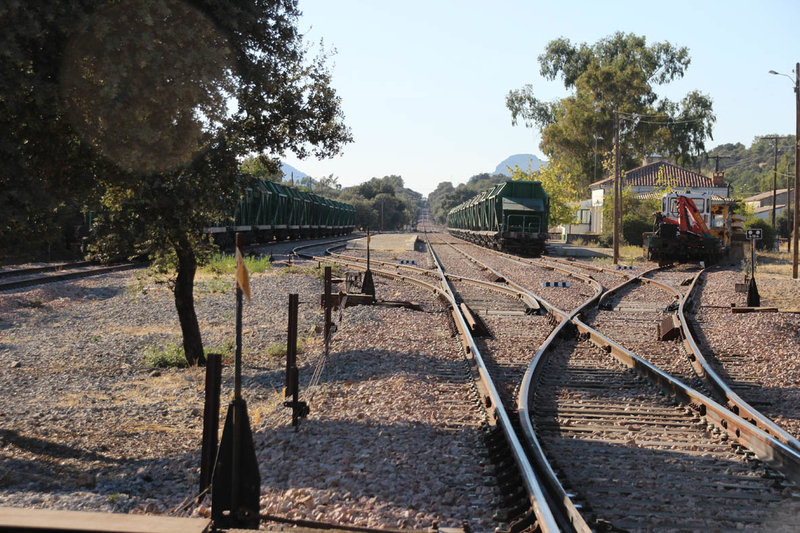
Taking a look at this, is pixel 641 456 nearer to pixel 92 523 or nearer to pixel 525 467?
pixel 525 467

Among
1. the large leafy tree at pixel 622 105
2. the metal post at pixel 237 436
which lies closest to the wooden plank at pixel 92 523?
the metal post at pixel 237 436

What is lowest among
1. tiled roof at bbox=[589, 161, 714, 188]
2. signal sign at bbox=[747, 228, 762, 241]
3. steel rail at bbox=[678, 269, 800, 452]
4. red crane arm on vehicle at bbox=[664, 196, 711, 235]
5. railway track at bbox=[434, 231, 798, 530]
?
railway track at bbox=[434, 231, 798, 530]

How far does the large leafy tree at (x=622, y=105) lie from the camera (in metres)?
61.4

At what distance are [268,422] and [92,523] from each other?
3.18 metres

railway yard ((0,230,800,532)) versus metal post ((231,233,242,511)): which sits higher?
metal post ((231,233,242,511))

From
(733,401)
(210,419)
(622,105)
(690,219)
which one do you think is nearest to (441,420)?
(210,419)

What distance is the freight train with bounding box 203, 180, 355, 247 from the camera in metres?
35.7

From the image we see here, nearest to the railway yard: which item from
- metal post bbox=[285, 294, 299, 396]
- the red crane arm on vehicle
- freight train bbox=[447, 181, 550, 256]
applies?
metal post bbox=[285, 294, 299, 396]

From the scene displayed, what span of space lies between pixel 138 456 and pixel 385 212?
5291 inches

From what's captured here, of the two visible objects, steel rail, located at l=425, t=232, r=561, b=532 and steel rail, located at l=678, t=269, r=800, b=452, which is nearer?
steel rail, located at l=425, t=232, r=561, b=532

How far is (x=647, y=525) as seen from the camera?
14.1 ft

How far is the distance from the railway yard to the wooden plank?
2.36 ft

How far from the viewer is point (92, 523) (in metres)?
3.63

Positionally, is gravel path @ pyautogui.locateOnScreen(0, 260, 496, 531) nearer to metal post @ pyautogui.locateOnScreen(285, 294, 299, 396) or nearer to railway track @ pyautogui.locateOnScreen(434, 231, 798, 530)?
metal post @ pyautogui.locateOnScreen(285, 294, 299, 396)
